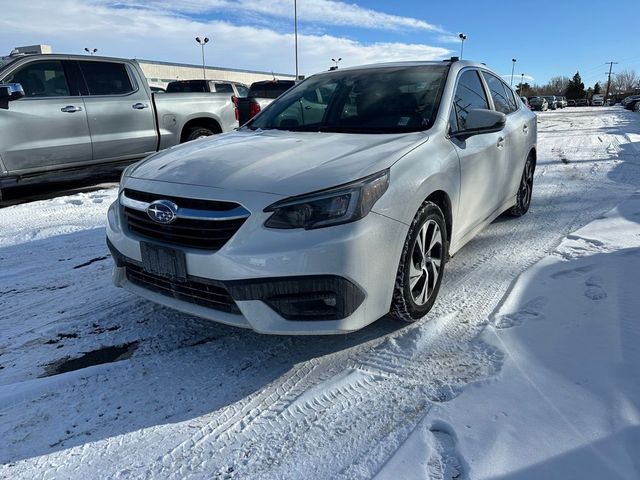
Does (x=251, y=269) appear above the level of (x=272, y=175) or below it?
below

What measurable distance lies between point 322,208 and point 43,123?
5750 millimetres

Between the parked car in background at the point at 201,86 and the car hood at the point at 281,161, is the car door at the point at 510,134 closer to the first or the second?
the car hood at the point at 281,161

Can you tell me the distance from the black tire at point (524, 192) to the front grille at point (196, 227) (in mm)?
3991

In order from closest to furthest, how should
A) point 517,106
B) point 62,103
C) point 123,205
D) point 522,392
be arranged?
point 522,392
point 123,205
point 517,106
point 62,103

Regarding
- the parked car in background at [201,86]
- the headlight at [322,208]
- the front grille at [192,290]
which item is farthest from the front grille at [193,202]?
the parked car in background at [201,86]

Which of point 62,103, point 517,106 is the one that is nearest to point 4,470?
point 517,106

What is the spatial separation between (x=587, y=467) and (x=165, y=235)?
2.24 metres

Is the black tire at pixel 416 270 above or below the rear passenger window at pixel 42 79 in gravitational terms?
below

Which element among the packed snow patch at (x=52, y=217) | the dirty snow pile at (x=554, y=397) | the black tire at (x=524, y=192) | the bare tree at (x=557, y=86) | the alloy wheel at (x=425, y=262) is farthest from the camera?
the bare tree at (x=557, y=86)

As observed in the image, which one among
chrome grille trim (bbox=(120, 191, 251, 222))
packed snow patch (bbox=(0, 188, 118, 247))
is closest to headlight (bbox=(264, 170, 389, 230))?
chrome grille trim (bbox=(120, 191, 251, 222))

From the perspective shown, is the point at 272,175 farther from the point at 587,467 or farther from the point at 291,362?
the point at 587,467

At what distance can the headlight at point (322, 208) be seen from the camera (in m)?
2.42

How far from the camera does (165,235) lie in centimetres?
267

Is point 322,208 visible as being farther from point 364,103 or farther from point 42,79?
point 42,79
